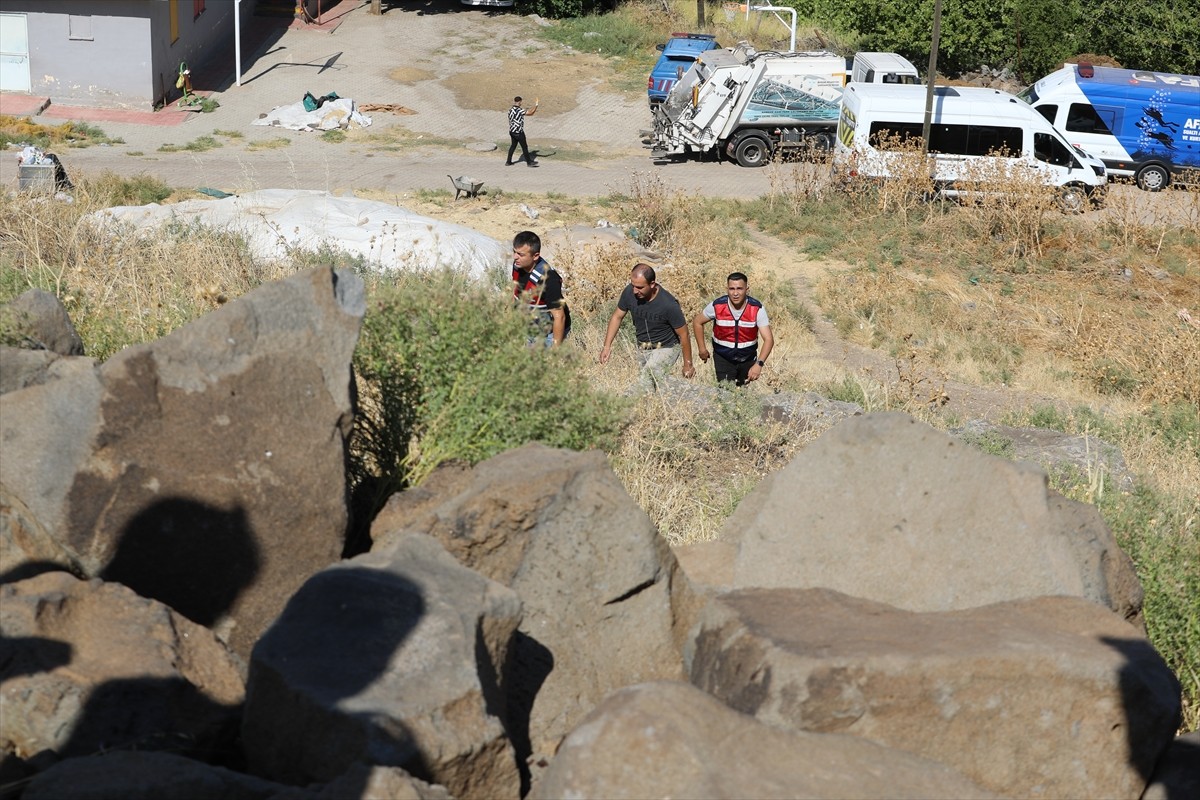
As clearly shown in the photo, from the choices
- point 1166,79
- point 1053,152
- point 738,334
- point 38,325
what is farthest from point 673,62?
point 38,325

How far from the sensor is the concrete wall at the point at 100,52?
2338 cm

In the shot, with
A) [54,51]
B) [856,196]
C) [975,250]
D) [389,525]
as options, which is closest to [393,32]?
[54,51]

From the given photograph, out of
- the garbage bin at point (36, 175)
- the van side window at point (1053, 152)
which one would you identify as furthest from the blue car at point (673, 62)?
the garbage bin at point (36, 175)

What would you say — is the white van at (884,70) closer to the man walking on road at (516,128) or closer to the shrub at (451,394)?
the man walking on road at (516,128)

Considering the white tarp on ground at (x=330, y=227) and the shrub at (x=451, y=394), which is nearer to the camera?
the shrub at (x=451, y=394)

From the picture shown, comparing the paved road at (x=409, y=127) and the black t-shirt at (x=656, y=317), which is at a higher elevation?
the black t-shirt at (x=656, y=317)

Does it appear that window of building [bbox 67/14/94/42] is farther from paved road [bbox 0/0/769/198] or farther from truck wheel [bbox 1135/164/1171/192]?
truck wheel [bbox 1135/164/1171/192]

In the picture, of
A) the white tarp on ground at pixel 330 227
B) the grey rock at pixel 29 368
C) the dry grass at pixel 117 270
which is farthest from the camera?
the white tarp on ground at pixel 330 227

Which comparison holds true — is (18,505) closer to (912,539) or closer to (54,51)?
(912,539)

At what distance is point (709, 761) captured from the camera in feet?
11.0

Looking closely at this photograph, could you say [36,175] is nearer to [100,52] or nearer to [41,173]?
[41,173]

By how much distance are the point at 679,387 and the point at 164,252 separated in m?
4.00

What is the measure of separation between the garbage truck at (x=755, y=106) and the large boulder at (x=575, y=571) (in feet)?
60.7

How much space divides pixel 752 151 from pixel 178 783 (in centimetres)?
2090
